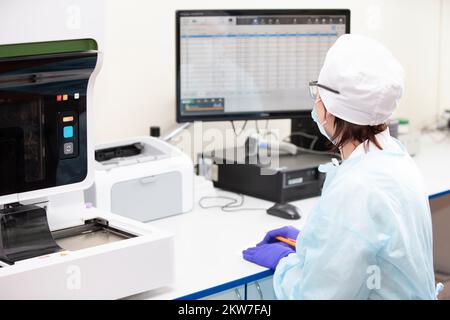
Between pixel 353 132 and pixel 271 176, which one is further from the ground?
pixel 353 132

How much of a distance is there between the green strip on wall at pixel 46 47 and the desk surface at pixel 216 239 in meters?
0.59

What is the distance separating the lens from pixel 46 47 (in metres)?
1.59

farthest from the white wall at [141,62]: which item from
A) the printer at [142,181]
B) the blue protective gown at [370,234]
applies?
the blue protective gown at [370,234]

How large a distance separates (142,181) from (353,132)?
79 cm

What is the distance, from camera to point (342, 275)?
1.48 meters

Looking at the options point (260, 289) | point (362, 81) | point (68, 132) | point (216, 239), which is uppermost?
point (362, 81)

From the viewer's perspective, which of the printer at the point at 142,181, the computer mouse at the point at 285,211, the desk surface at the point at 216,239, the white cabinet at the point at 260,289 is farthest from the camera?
the computer mouse at the point at 285,211

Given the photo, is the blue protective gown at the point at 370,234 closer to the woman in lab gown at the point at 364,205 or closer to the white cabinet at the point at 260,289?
the woman in lab gown at the point at 364,205

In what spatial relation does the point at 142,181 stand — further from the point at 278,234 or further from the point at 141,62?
the point at 141,62

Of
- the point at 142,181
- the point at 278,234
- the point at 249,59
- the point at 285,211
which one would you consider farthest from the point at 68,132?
the point at 249,59

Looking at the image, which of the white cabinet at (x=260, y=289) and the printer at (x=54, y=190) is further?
the white cabinet at (x=260, y=289)

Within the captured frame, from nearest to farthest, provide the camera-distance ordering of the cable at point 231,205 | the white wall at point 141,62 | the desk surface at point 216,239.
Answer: the desk surface at point 216,239 < the cable at point 231,205 < the white wall at point 141,62

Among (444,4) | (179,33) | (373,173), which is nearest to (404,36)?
(444,4)

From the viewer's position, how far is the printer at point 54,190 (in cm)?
155
